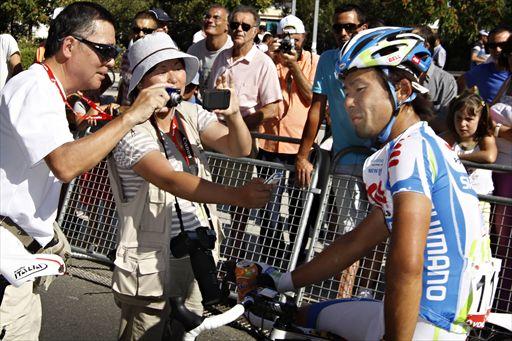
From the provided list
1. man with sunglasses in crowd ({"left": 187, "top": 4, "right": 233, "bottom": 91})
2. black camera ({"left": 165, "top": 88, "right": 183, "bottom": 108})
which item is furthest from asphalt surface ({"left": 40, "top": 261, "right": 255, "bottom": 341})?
black camera ({"left": 165, "top": 88, "right": 183, "bottom": 108})

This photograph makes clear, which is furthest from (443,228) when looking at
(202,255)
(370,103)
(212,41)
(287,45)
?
(212,41)

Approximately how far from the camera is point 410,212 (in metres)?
2.57

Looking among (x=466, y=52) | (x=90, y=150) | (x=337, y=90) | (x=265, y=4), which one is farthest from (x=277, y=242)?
(x=466, y=52)

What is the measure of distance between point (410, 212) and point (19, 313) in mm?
1941

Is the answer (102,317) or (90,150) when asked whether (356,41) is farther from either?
(102,317)

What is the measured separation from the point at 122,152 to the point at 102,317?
2.39 metres

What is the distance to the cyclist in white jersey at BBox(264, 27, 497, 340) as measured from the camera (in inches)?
101

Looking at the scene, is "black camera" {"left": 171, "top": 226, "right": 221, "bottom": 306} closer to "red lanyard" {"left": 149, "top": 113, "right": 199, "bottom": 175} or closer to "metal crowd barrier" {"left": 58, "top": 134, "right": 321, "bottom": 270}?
"red lanyard" {"left": 149, "top": 113, "right": 199, "bottom": 175}

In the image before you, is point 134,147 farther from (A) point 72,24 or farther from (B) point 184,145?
(A) point 72,24

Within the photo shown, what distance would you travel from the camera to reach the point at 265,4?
3253 centimetres

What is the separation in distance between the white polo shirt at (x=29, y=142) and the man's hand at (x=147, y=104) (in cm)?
29

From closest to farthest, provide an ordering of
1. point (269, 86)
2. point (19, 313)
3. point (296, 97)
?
point (19, 313) < point (269, 86) < point (296, 97)

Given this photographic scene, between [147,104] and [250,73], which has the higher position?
[250,73]

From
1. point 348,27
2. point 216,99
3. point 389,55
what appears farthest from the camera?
point 348,27
